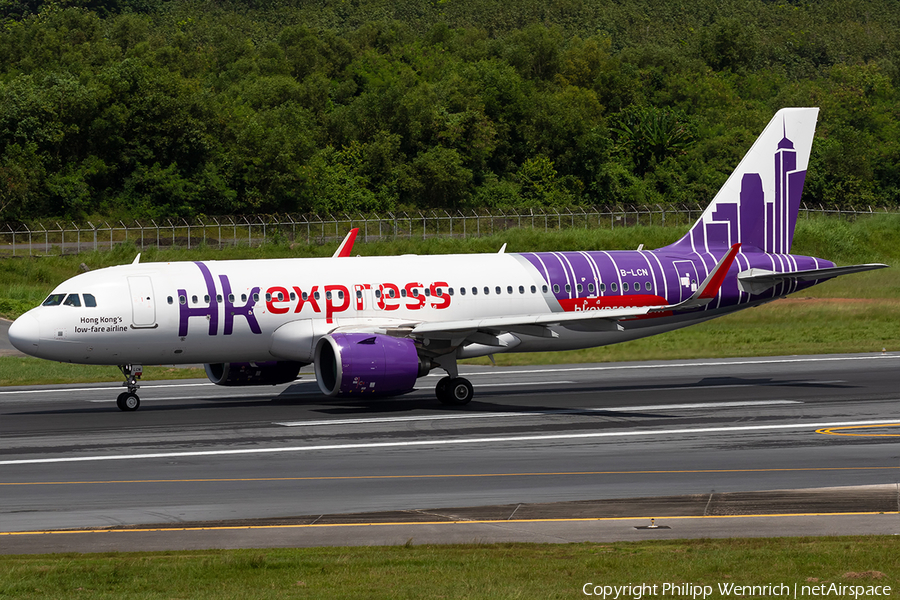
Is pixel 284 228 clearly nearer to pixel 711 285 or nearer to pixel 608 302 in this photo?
pixel 608 302

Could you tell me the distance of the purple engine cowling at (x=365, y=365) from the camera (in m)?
31.5

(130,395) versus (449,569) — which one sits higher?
(449,569)

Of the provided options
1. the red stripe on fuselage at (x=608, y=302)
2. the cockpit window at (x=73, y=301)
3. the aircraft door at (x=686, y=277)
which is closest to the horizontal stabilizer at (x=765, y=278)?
the aircraft door at (x=686, y=277)

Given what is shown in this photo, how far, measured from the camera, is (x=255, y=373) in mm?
35875

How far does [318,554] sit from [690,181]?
10015 centimetres

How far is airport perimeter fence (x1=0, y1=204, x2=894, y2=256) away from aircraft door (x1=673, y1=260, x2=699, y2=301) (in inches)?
1724

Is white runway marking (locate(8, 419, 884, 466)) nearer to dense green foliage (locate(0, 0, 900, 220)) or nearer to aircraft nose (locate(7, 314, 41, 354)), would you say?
aircraft nose (locate(7, 314, 41, 354))

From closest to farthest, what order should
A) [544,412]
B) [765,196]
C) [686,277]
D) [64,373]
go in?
1. [544,412]
2. [686,277]
3. [765,196]
4. [64,373]

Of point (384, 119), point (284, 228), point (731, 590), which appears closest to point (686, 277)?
point (731, 590)

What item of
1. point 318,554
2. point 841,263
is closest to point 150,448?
point 318,554

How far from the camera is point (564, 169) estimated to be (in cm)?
11575

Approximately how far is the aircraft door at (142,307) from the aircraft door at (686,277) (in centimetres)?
1708

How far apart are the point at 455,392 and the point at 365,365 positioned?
13.5 feet

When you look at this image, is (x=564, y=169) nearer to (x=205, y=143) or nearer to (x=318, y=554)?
(x=205, y=143)
